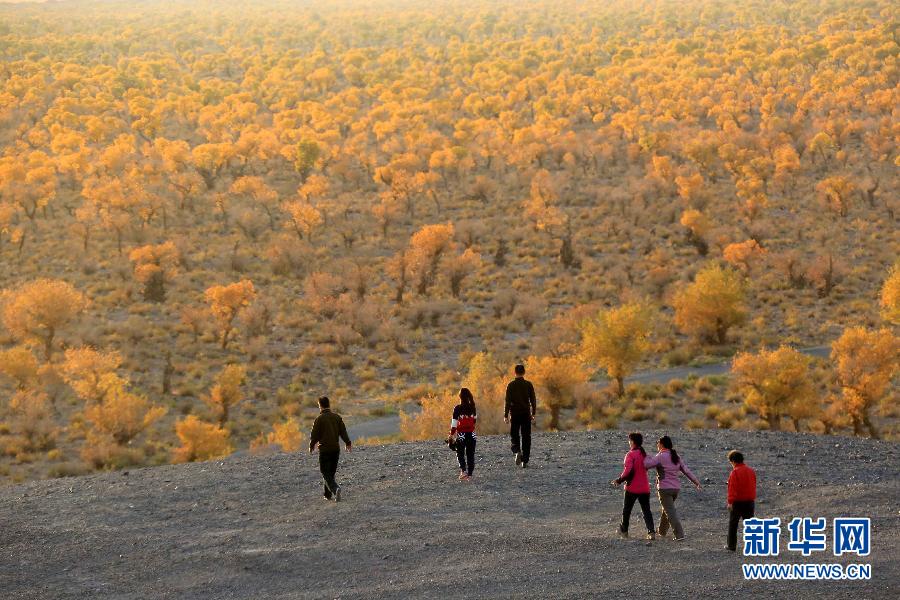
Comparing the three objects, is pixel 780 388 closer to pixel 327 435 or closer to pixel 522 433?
pixel 522 433

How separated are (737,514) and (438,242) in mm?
46289

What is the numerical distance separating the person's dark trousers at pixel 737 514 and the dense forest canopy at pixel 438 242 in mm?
16396

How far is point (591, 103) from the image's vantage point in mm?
94312

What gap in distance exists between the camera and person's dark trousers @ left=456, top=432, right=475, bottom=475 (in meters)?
14.3

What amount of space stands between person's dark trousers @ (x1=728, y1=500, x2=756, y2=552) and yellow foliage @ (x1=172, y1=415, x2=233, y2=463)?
2389 cm

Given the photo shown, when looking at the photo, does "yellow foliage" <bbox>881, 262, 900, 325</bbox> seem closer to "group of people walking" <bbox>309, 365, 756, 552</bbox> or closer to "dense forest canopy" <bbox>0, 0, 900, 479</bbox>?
"dense forest canopy" <bbox>0, 0, 900, 479</bbox>

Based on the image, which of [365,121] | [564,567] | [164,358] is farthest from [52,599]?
[365,121]

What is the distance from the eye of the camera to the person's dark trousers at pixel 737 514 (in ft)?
34.9

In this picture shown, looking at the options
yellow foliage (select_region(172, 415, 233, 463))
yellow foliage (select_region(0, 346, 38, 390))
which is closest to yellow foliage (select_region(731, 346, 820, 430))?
yellow foliage (select_region(172, 415, 233, 463))

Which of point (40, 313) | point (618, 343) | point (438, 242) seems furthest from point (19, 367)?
point (438, 242)

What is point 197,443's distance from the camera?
32406mm

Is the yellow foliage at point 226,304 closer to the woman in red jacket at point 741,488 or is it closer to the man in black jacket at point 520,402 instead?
the man in black jacket at point 520,402

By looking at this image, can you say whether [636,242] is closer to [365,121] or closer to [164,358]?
[164,358]

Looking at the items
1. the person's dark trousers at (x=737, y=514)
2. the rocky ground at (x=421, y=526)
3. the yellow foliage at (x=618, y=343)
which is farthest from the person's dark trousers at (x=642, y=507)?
the yellow foliage at (x=618, y=343)
